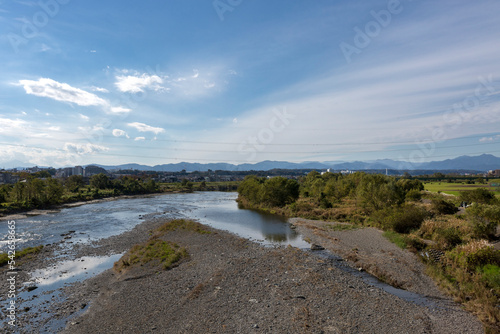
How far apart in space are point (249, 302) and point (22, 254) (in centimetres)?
2362

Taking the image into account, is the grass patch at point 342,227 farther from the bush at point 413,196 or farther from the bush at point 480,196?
the bush at point 413,196

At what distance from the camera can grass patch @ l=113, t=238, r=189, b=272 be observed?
21031 mm

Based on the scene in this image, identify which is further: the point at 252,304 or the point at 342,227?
the point at 342,227

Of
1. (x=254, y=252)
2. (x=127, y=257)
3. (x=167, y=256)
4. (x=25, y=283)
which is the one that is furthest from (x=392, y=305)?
(x=25, y=283)

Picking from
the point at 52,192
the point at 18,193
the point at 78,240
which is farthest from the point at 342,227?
the point at 52,192

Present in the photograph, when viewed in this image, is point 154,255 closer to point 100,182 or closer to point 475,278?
point 475,278

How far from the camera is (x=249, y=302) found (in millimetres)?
14062

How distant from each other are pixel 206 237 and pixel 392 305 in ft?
69.9

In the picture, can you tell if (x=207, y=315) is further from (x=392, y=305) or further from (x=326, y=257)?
(x=326, y=257)

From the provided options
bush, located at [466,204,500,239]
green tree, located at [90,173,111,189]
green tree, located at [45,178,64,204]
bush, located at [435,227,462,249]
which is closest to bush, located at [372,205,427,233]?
bush, located at [466,204,500,239]

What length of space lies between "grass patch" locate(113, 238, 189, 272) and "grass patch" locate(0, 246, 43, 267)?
357 inches

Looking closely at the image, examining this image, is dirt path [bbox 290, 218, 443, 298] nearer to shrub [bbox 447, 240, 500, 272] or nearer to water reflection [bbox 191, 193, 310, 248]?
water reflection [bbox 191, 193, 310, 248]

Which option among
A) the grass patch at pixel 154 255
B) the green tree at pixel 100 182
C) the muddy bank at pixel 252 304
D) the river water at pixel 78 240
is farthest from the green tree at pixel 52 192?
the muddy bank at pixel 252 304

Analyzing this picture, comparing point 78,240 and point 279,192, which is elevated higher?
point 279,192
